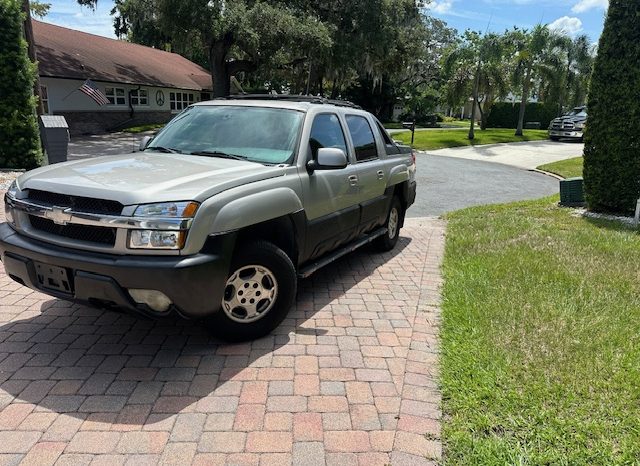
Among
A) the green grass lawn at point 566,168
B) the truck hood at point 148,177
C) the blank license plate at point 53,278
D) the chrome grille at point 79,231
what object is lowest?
the green grass lawn at point 566,168

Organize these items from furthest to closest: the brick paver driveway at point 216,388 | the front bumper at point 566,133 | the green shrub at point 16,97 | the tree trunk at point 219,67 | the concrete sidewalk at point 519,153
A: the front bumper at point 566,133 → the concrete sidewalk at point 519,153 → the tree trunk at point 219,67 → the green shrub at point 16,97 → the brick paver driveway at point 216,388

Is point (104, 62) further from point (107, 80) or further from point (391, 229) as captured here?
point (391, 229)

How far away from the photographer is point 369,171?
5387 millimetres

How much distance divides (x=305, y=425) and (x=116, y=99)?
28957mm

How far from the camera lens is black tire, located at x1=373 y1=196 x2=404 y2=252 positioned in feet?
20.9

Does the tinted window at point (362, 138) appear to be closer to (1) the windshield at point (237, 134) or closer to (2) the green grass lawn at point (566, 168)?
(1) the windshield at point (237, 134)

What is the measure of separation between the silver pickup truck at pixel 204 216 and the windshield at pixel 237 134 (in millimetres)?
13

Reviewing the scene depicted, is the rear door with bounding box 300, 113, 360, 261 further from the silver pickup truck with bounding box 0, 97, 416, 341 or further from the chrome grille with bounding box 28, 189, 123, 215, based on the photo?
the chrome grille with bounding box 28, 189, 123, 215

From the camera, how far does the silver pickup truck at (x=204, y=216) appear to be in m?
3.04

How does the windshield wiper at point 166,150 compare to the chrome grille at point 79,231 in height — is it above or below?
above

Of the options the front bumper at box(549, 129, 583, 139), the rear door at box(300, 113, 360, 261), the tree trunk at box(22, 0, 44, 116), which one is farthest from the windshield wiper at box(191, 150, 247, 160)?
the front bumper at box(549, 129, 583, 139)

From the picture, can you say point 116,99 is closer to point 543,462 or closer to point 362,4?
point 362,4

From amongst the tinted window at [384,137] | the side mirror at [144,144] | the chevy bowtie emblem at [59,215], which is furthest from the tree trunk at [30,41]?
the chevy bowtie emblem at [59,215]

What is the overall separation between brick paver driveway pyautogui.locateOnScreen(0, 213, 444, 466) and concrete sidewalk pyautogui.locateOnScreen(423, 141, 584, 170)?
694 inches
